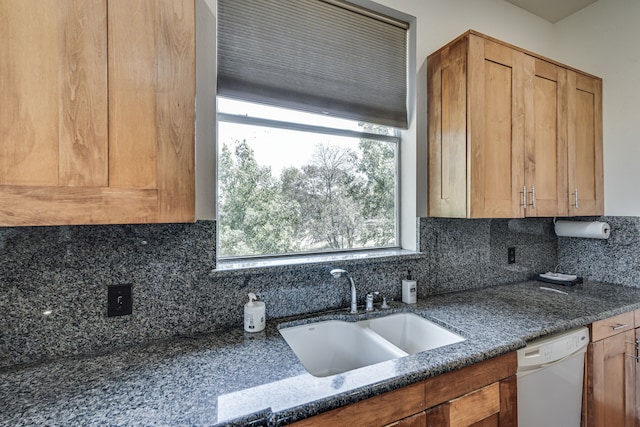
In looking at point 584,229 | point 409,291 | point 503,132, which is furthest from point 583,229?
point 409,291

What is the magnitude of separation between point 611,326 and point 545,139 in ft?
3.47

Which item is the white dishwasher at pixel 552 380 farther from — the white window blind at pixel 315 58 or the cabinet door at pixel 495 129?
the white window blind at pixel 315 58

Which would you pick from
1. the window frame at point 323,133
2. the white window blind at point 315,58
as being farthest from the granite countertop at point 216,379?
the white window blind at point 315,58

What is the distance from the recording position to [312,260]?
149cm

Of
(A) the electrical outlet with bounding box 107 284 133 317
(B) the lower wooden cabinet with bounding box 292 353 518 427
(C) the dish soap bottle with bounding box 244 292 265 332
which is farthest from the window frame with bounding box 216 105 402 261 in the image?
(B) the lower wooden cabinet with bounding box 292 353 518 427

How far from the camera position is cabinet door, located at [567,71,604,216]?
1.86 m

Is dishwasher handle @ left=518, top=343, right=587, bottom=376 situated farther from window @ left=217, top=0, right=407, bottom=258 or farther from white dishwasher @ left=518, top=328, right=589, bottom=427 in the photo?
window @ left=217, top=0, right=407, bottom=258

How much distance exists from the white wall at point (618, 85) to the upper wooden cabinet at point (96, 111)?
263 cm

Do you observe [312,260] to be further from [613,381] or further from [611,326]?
[613,381]

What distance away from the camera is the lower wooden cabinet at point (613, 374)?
1.42 meters

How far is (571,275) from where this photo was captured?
7.06ft

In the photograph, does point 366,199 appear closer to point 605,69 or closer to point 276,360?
point 276,360

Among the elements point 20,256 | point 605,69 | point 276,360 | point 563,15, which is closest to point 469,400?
point 276,360

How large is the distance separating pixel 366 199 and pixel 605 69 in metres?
1.94
